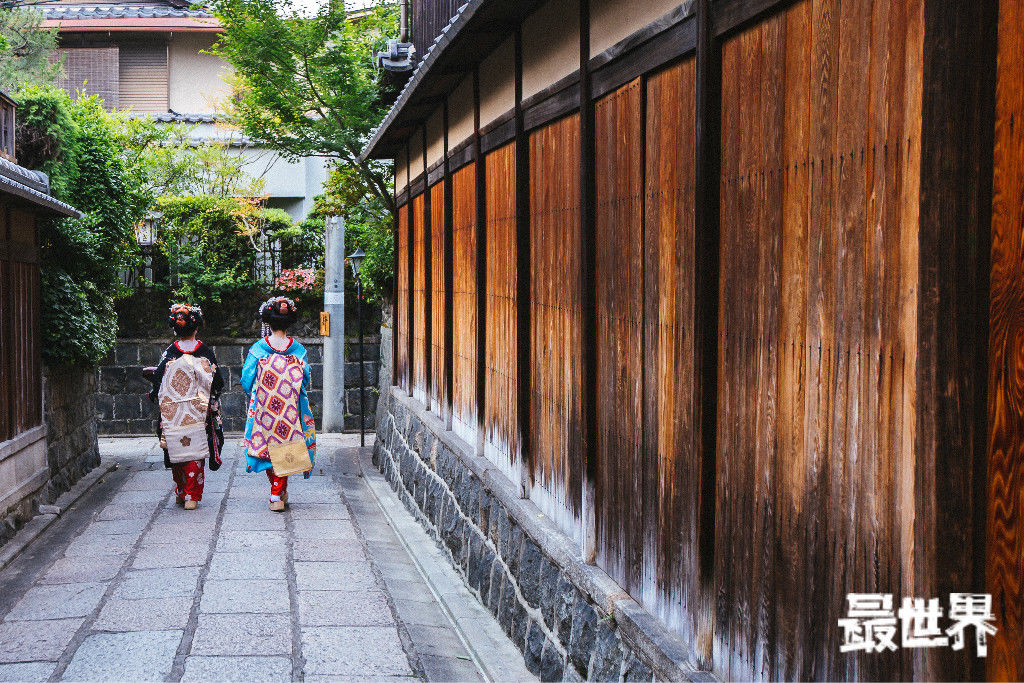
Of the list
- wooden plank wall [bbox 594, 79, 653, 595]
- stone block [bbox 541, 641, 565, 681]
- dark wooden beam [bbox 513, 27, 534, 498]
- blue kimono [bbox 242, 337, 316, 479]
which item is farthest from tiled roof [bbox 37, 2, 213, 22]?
stone block [bbox 541, 641, 565, 681]

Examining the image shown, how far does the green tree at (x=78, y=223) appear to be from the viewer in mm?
12078

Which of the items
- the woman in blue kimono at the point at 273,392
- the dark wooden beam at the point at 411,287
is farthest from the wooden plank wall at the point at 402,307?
the woman in blue kimono at the point at 273,392

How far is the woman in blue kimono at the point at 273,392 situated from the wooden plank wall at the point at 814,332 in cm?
798

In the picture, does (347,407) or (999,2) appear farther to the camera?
(347,407)

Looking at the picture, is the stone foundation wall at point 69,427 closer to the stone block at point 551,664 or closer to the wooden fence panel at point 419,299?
the wooden fence panel at point 419,299

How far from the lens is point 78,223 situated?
12.9 metres

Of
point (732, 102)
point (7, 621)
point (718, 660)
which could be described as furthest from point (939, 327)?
point (7, 621)

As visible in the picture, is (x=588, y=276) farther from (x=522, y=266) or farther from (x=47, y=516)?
(x=47, y=516)

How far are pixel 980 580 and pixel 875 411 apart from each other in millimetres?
501

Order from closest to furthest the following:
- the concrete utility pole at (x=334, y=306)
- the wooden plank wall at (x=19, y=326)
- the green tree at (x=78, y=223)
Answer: the wooden plank wall at (x=19, y=326)
the green tree at (x=78, y=223)
the concrete utility pole at (x=334, y=306)

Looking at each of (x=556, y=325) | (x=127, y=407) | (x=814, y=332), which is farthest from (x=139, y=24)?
(x=814, y=332)

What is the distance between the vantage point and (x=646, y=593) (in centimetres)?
454

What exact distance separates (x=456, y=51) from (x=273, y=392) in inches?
187

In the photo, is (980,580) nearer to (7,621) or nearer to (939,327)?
(939,327)
